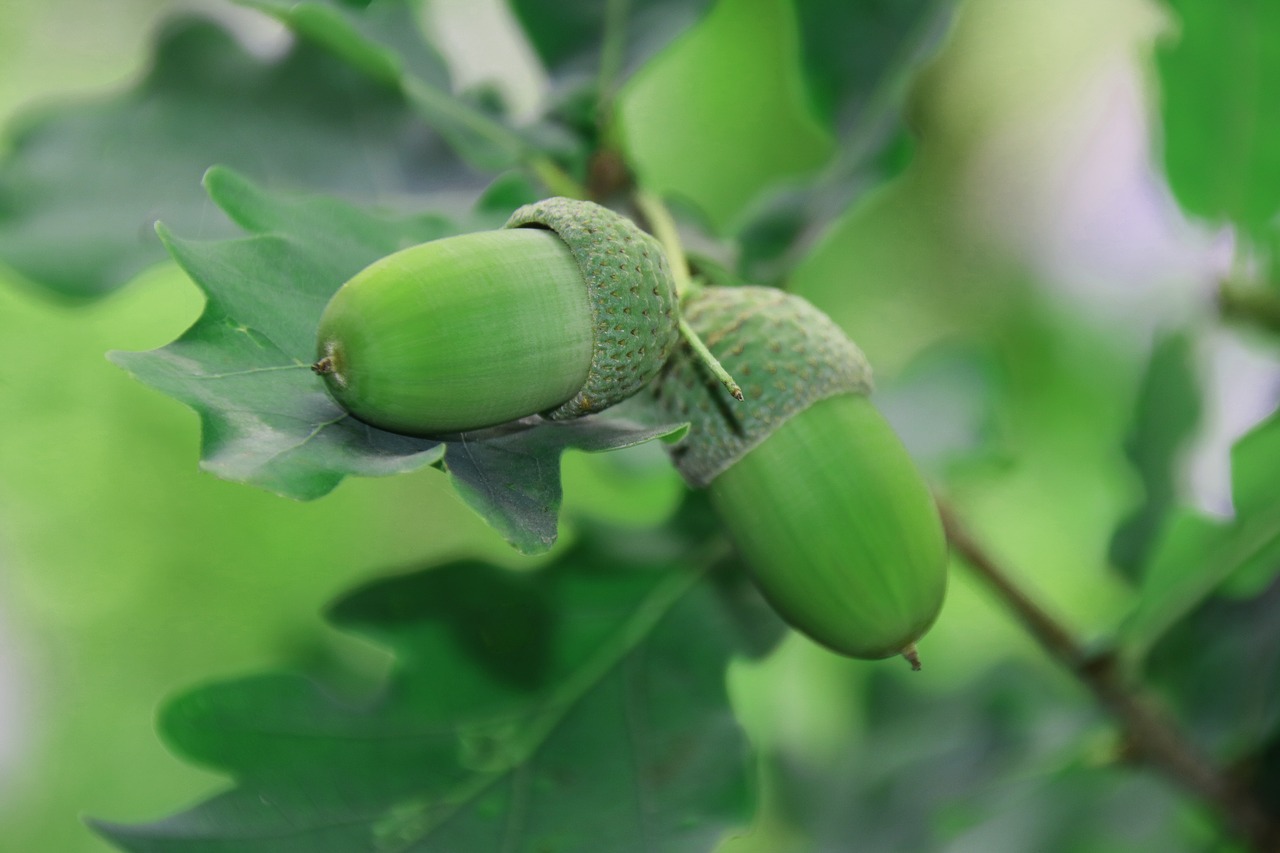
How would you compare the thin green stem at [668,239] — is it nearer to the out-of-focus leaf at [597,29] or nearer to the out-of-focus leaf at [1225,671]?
the out-of-focus leaf at [597,29]

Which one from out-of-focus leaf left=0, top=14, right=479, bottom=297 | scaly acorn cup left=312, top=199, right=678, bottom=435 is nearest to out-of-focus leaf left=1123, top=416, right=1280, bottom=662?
scaly acorn cup left=312, top=199, right=678, bottom=435

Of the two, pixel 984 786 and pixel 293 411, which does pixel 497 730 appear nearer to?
pixel 293 411

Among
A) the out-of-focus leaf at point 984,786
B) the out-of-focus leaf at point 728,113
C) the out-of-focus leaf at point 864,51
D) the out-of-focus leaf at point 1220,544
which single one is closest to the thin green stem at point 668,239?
the out-of-focus leaf at point 864,51

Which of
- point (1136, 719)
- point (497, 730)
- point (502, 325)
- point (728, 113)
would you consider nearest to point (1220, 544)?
point (1136, 719)

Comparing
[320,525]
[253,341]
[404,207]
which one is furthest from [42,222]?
[320,525]

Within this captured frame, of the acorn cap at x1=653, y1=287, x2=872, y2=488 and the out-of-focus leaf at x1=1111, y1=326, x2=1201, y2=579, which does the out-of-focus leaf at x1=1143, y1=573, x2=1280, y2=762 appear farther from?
the acorn cap at x1=653, y1=287, x2=872, y2=488

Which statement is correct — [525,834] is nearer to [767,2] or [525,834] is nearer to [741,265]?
[741,265]

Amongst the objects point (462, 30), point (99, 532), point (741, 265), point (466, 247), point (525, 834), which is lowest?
point (99, 532)
